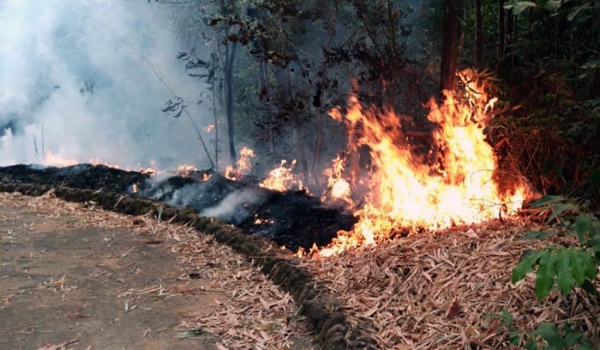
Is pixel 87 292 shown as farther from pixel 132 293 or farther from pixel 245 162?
pixel 245 162

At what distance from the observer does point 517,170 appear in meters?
4.75

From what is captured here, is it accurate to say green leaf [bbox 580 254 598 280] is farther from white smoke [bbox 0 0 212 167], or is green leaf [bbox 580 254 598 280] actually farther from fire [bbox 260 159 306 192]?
white smoke [bbox 0 0 212 167]

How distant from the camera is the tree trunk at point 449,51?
5.96m

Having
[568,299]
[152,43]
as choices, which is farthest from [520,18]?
[152,43]

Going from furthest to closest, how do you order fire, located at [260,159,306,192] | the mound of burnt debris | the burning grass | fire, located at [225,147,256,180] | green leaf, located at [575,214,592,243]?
1. fire, located at [225,147,256,180]
2. fire, located at [260,159,306,192]
3. the mound of burnt debris
4. the burning grass
5. green leaf, located at [575,214,592,243]

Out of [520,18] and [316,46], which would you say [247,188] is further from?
[520,18]

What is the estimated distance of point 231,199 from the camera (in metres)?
10.4

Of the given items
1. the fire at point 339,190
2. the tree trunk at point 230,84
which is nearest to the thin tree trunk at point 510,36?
A: the fire at point 339,190

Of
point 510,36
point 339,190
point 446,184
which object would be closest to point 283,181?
point 339,190

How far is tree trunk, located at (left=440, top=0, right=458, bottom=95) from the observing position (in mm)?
5957

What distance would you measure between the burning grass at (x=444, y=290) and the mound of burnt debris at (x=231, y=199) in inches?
130

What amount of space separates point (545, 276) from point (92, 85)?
23359mm

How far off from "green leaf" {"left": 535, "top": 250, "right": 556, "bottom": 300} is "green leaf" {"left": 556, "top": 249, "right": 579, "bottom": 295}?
0.02 m

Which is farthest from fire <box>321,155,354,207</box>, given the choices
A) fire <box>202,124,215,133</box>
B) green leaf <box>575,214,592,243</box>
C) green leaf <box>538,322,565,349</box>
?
fire <box>202,124,215,133</box>
